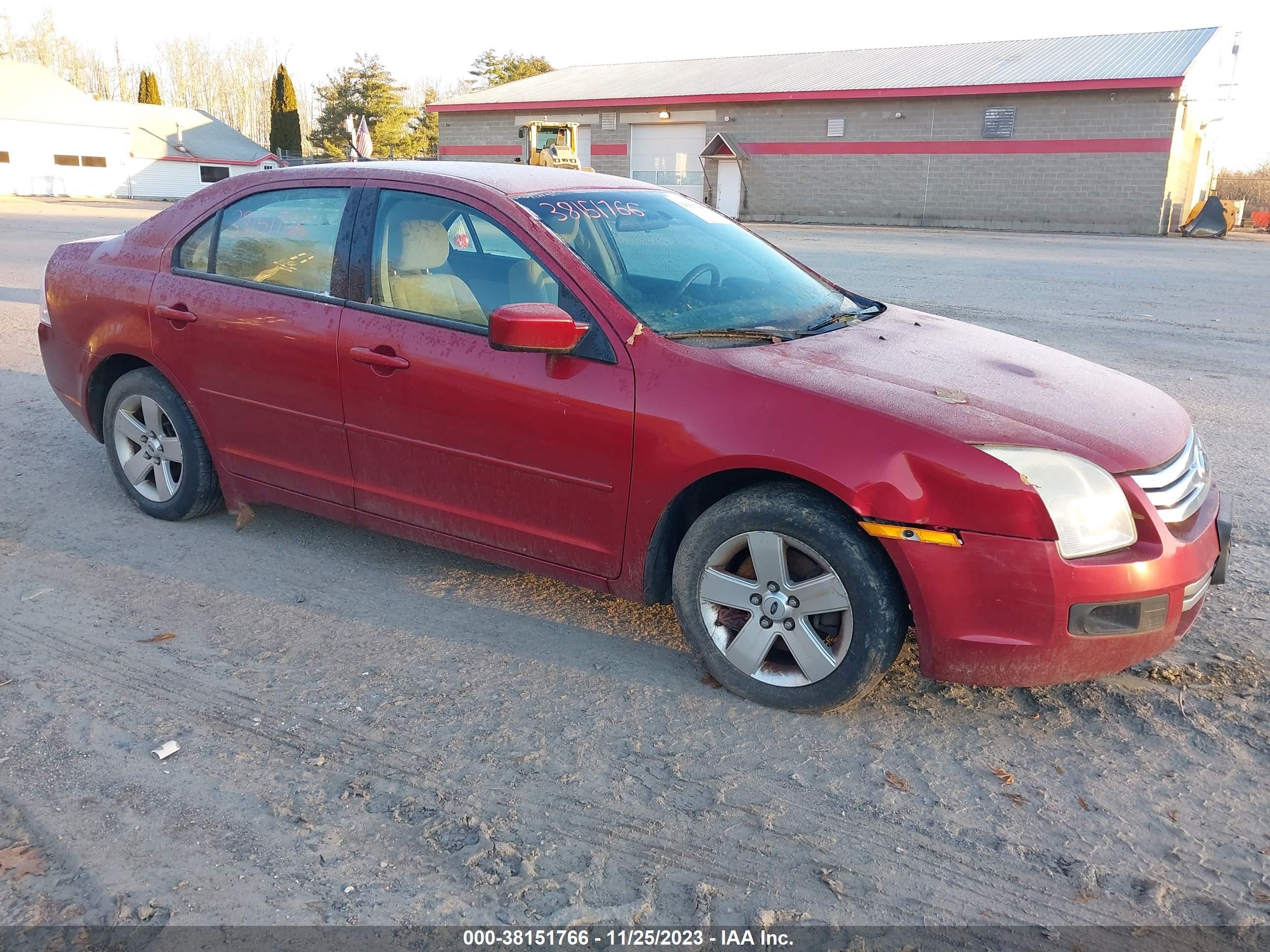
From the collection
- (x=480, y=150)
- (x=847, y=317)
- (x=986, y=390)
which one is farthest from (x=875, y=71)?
(x=986, y=390)

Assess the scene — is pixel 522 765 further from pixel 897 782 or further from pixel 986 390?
pixel 986 390

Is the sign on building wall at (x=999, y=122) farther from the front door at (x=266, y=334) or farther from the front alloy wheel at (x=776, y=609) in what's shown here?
the front alloy wheel at (x=776, y=609)

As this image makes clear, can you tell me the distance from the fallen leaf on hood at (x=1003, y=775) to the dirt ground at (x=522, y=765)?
1 centimetres

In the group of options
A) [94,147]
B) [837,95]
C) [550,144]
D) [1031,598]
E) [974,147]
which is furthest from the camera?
[94,147]

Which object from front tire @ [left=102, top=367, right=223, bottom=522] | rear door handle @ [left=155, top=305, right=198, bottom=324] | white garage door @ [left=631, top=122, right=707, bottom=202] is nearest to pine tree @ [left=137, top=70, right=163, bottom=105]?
white garage door @ [left=631, top=122, right=707, bottom=202]

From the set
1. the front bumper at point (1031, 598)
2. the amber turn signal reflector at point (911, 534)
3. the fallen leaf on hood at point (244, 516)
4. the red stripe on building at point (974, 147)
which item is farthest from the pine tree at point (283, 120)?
the front bumper at point (1031, 598)

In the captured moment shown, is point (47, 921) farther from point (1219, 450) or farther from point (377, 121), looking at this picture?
point (377, 121)

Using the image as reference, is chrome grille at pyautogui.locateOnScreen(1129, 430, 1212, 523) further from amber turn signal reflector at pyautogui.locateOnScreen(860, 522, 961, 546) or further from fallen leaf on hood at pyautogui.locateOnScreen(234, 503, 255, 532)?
fallen leaf on hood at pyautogui.locateOnScreen(234, 503, 255, 532)

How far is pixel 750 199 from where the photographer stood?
3866 cm

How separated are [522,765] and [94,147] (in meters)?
51.9

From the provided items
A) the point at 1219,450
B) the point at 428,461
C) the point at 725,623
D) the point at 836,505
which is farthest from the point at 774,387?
the point at 1219,450

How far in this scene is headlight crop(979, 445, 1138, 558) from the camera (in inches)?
113

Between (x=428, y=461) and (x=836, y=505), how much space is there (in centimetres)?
161

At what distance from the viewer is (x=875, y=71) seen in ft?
121
